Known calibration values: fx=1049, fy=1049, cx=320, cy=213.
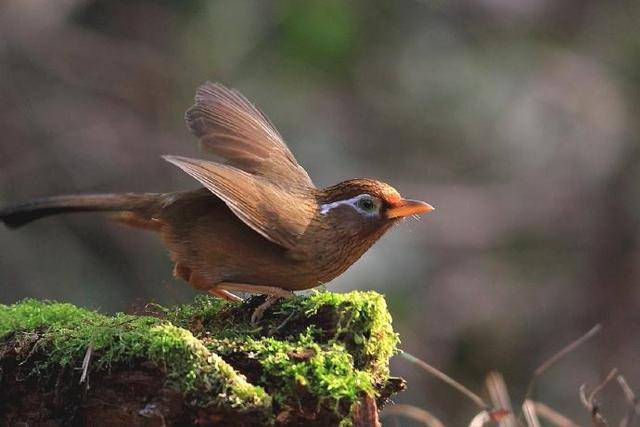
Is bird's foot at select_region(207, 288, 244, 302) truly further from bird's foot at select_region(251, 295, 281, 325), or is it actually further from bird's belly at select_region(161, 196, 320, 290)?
bird's foot at select_region(251, 295, 281, 325)

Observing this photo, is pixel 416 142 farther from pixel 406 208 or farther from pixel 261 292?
pixel 261 292

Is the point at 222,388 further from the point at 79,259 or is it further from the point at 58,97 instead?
the point at 58,97

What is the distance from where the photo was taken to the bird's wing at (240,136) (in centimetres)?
539

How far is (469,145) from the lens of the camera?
11.3 m

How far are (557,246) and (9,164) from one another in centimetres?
551

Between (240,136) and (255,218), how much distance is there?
113cm

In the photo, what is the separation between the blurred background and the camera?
9.66 m

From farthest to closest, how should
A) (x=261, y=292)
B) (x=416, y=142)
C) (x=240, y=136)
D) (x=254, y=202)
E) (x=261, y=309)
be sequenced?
1. (x=416, y=142)
2. (x=240, y=136)
3. (x=254, y=202)
4. (x=261, y=292)
5. (x=261, y=309)

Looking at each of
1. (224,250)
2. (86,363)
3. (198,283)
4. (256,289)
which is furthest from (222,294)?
(86,363)

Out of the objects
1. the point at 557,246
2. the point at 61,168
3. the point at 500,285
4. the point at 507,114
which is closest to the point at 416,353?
the point at 500,285

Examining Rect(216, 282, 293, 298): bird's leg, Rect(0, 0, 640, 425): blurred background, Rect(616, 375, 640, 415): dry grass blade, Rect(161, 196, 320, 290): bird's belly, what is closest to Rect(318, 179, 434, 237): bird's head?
Rect(161, 196, 320, 290): bird's belly

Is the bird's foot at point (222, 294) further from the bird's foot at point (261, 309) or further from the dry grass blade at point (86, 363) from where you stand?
the dry grass blade at point (86, 363)

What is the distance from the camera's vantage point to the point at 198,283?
4832 millimetres

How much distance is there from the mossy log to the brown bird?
38 cm
